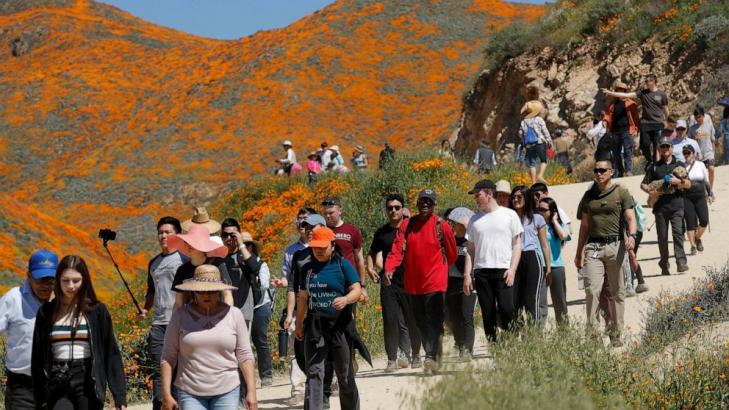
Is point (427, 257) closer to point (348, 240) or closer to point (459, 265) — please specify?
point (348, 240)

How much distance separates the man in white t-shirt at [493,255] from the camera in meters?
9.74

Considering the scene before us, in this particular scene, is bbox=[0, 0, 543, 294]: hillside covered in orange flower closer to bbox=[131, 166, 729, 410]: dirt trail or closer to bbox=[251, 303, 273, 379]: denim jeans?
bbox=[131, 166, 729, 410]: dirt trail

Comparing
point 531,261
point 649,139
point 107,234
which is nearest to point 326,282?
point 107,234

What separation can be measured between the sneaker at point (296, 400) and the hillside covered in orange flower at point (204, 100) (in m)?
32.2

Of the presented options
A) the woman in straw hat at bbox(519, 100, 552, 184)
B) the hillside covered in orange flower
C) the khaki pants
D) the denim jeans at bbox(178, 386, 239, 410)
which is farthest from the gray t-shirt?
the hillside covered in orange flower

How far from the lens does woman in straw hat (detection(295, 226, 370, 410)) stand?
829cm

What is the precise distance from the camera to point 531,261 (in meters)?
10.3

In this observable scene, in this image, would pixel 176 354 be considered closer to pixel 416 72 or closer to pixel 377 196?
pixel 377 196

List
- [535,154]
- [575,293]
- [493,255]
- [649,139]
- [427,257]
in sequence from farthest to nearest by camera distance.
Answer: [535,154] → [649,139] → [575,293] → [427,257] → [493,255]

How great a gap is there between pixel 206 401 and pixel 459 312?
4.90 m

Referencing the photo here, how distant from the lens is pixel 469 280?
9977 mm

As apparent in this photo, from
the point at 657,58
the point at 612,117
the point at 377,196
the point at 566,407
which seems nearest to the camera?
the point at 566,407

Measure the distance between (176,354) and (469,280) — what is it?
409 cm

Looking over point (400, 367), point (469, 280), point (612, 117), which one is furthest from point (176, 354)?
point (612, 117)
